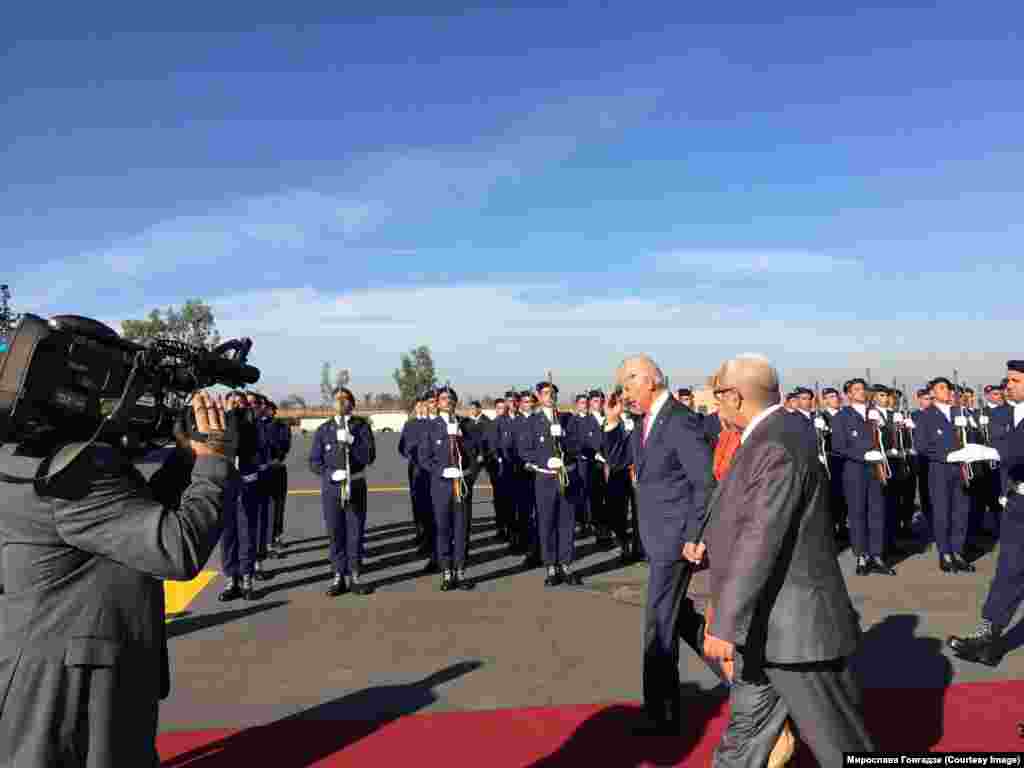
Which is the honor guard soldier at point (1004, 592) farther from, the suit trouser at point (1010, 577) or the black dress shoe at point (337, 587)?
the black dress shoe at point (337, 587)

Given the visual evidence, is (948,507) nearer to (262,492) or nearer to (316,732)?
(316,732)

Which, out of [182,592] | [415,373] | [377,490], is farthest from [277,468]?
[415,373]

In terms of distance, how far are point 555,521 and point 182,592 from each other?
422 cm

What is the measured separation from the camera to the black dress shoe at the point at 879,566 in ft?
27.6

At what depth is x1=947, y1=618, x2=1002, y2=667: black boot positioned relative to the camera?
206 inches

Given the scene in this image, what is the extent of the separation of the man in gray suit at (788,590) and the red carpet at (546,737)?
136cm

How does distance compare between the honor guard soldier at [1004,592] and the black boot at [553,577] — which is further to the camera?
the black boot at [553,577]

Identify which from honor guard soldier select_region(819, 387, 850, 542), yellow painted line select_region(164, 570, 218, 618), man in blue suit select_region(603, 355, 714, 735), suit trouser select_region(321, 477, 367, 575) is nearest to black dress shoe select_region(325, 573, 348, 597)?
suit trouser select_region(321, 477, 367, 575)

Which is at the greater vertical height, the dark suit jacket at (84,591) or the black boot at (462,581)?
the dark suit jacket at (84,591)

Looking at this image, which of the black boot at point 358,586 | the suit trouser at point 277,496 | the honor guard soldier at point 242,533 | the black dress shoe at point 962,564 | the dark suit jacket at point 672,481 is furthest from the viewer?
the suit trouser at point 277,496

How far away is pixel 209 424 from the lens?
2.30 meters

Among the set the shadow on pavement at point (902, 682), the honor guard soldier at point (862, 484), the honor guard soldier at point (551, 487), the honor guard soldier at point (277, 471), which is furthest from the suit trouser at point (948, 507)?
→ the honor guard soldier at point (277, 471)

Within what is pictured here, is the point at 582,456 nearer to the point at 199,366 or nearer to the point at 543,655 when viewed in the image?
the point at 543,655

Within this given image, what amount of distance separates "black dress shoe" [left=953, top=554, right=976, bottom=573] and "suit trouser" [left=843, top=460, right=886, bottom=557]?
0.85 metres
